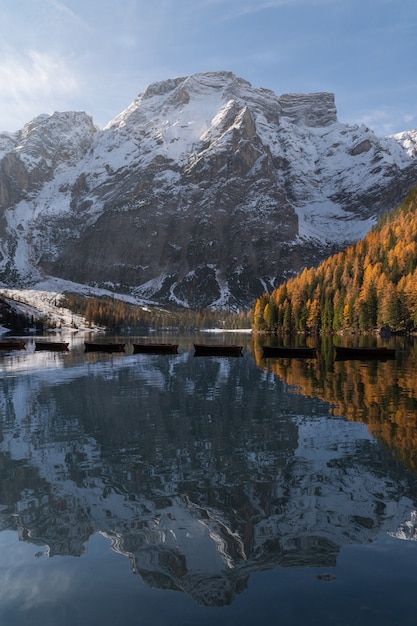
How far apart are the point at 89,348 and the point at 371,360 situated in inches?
2830

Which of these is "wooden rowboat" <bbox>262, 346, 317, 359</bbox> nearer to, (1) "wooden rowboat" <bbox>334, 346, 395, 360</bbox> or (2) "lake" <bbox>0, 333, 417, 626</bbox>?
(1) "wooden rowboat" <bbox>334, 346, 395, 360</bbox>

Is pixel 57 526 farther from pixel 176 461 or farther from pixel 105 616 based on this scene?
pixel 176 461

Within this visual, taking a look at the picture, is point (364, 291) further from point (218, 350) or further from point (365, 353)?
point (365, 353)

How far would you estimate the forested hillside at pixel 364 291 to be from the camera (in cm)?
14200

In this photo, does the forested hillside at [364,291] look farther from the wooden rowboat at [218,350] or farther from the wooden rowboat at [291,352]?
the wooden rowboat at [218,350]

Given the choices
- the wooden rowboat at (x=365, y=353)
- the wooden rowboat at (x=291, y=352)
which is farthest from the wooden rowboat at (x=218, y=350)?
the wooden rowboat at (x=365, y=353)

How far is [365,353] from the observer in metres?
86.4

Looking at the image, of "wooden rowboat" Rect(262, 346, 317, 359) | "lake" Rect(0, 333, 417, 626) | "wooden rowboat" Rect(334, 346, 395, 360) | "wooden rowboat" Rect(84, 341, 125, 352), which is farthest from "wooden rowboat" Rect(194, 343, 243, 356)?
"lake" Rect(0, 333, 417, 626)

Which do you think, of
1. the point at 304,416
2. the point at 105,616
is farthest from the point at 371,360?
the point at 105,616

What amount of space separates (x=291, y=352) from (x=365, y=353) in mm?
14919

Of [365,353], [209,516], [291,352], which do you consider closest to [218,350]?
[291,352]

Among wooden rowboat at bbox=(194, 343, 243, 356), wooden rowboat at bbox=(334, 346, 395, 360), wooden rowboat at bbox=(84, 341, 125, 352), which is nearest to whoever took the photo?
wooden rowboat at bbox=(334, 346, 395, 360)

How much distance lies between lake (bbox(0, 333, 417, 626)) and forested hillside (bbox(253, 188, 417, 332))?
356 ft

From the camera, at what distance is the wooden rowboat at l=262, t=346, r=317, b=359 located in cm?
9350
